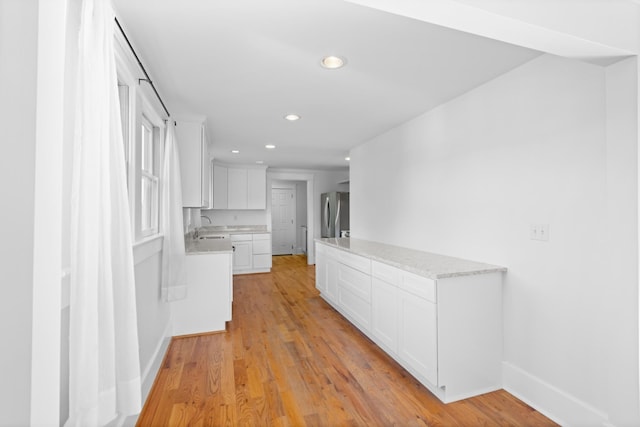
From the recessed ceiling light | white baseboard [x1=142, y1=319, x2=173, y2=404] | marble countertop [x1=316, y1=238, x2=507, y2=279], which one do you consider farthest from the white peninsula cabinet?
white baseboard [x1=142, y1=319, x2=173, y2=404]

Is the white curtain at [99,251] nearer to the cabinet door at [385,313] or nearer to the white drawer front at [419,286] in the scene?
the white drawer front at [419,286]

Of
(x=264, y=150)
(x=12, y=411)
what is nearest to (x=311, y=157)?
(x=264, y=150)

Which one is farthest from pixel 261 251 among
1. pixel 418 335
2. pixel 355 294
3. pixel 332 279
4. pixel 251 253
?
pixel 418 335

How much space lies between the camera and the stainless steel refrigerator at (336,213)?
6602mm

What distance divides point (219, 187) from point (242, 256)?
1537 mm

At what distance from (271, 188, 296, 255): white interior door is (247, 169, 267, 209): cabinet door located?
2092mm

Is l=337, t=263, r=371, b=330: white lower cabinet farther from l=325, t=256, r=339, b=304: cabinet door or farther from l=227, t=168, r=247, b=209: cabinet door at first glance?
l=227, t=168, r=247, b=209: cabinet door

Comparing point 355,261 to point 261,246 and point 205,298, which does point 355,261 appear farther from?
point 261,246

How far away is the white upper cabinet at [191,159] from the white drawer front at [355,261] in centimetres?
173

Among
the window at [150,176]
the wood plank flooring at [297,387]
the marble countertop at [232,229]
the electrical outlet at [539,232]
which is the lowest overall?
the wood plank flooring at [297,387]

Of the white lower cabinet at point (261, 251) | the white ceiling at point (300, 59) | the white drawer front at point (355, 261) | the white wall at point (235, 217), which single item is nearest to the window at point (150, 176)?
the white ceiling at point (300, 59)

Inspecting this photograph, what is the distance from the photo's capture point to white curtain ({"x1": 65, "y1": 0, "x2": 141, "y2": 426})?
3.23ft

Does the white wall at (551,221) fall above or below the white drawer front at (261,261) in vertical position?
above

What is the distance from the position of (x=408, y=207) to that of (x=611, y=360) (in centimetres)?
208
